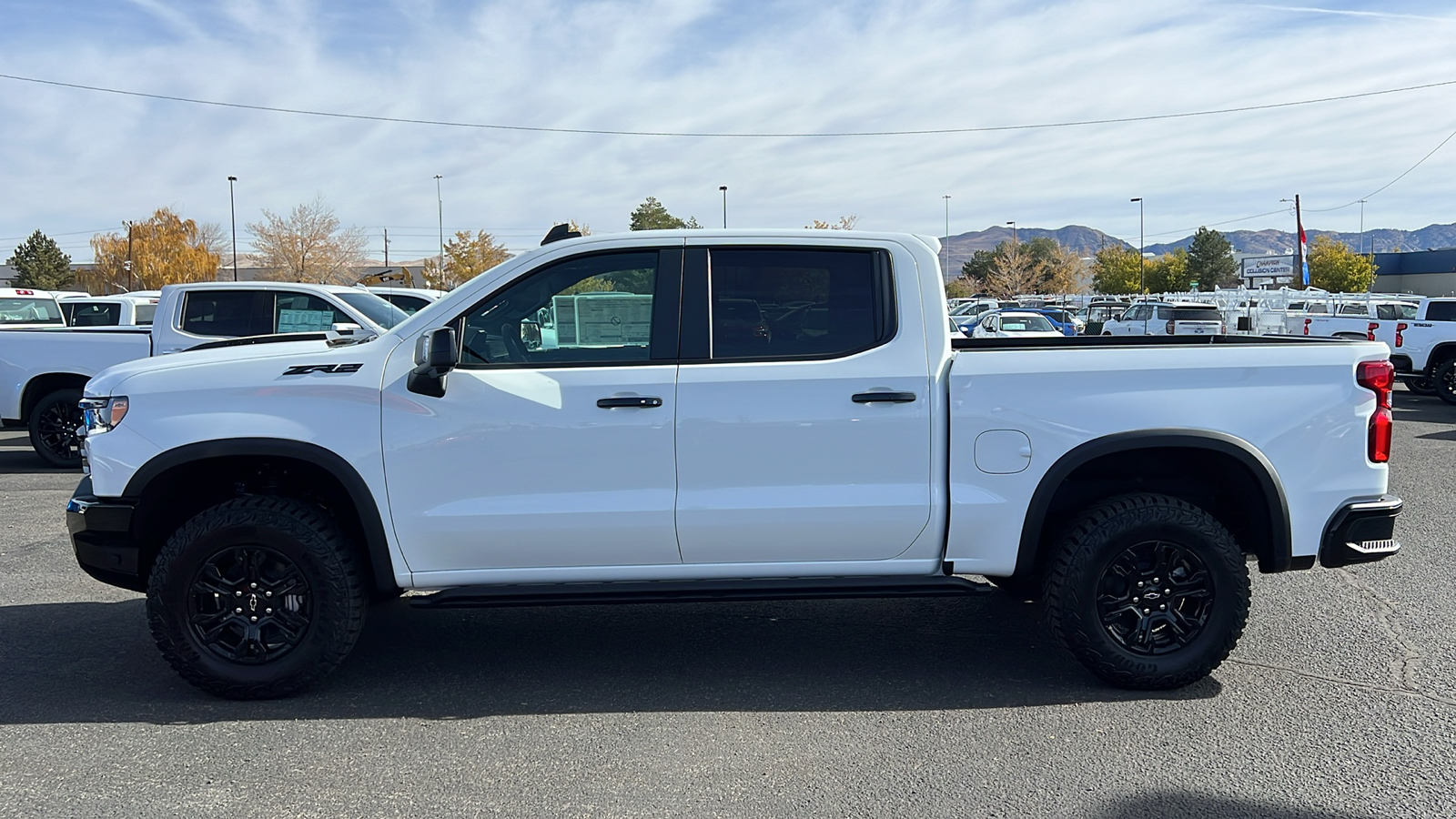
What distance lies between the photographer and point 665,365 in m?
4.50

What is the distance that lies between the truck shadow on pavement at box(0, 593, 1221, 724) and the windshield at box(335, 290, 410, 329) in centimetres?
602

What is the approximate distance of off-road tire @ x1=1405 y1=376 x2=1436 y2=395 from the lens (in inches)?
698

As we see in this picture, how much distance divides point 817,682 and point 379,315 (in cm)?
846

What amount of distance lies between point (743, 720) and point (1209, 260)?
9895 cm

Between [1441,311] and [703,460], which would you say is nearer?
[703,460]

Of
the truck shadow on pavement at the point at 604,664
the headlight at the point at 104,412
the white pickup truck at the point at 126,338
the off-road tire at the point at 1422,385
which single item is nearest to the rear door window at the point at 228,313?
the white pickup truck at the point at 126,338

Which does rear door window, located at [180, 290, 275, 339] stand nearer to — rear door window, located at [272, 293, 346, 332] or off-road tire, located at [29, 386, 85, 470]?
rear door window, located at [272, 293, 346, 332]

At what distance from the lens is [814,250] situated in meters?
4.70

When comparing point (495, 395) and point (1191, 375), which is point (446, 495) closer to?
point (495, 395)

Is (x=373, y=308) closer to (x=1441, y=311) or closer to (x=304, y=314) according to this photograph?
(x=304, y=314)

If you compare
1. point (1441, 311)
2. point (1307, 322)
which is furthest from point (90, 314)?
point (1441, 311)

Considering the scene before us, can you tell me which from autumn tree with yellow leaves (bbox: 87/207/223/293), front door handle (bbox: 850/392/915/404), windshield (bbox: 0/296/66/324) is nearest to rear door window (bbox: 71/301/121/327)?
windshield (bbox: 0/296/66/324)

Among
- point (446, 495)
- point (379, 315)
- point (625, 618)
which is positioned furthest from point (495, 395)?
point (379, 315)

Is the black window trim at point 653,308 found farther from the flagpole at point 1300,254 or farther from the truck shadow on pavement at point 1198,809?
the flagpole at point 1300,254
